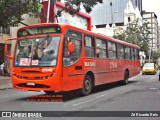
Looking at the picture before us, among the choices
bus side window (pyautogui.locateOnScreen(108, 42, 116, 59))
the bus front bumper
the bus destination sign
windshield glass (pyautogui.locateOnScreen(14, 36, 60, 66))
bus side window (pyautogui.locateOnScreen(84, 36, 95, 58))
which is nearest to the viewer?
the bus front bumper

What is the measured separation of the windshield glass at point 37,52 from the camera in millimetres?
12600

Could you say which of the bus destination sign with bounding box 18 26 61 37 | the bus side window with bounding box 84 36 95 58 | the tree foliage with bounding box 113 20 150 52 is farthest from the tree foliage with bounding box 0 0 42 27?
the tree foliage with bounding box 113 20 150 52

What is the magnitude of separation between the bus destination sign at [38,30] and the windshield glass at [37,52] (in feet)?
0.95

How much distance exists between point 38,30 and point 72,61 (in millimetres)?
1887

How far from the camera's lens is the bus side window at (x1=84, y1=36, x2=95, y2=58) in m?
14.9

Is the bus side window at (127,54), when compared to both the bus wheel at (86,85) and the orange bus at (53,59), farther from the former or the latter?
the bus wheel at (86,85)

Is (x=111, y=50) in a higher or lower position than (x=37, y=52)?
higher

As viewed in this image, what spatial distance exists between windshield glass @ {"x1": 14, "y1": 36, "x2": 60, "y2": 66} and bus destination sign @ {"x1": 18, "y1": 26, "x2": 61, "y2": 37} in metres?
0.29

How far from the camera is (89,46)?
1520 cm

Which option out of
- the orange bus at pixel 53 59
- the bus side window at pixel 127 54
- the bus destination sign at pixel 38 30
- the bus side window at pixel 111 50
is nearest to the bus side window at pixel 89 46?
the orange bus at pixel 53 59

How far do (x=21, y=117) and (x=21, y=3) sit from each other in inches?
512

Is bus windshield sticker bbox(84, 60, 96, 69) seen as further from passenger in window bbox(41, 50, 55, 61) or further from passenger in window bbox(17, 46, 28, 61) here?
passenger in window bbox(17, 46, 28, 61)

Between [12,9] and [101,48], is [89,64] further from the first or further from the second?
[12,9]

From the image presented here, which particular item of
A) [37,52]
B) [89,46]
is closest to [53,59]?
[37,52]
